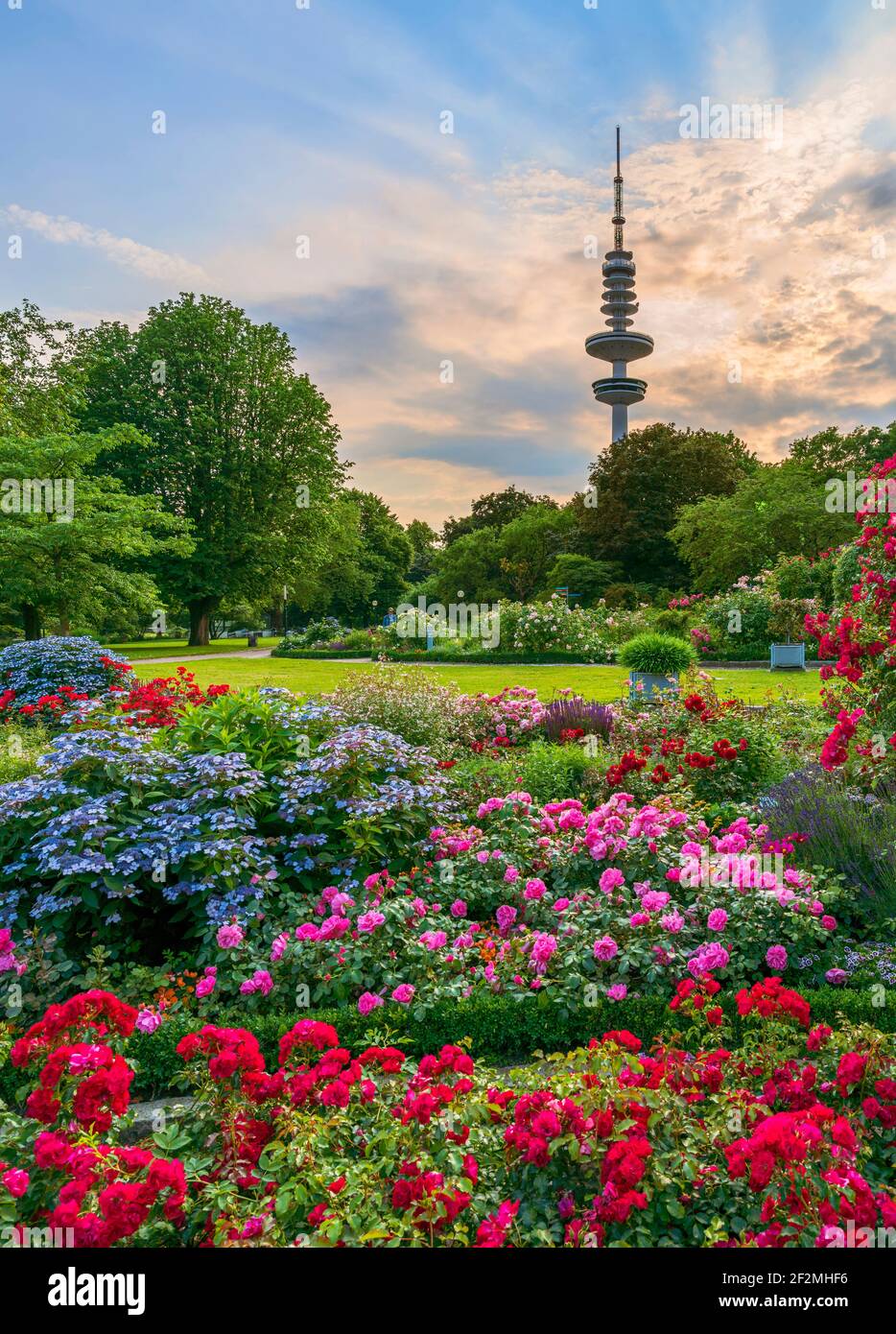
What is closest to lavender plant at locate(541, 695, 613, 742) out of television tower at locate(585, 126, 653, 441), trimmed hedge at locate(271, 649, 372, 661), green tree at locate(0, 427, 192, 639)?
green tree at locate(0, 427, 192, 639)

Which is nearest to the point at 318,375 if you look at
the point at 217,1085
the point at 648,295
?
the point at 217,1085

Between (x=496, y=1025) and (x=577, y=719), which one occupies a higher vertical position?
(x=577, y=719)

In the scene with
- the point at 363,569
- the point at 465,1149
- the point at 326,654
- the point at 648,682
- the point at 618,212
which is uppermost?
the point at 618,212

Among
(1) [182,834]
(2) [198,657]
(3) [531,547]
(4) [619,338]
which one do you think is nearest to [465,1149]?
(1) [182,834]

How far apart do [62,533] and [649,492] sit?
28.0 m

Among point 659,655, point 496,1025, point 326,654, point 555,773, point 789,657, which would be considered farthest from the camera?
point 326,654

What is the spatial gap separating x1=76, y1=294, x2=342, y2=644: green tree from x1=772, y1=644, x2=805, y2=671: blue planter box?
18319 millimetres

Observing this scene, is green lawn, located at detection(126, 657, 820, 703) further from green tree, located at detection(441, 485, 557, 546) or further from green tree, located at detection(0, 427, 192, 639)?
green tree, located at detection(441, 485, 557, 546)

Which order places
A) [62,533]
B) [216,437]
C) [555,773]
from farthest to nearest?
1. [216,437]
2. [62,533]
3. [555,773]

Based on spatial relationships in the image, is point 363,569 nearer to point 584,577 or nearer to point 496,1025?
point 584,577

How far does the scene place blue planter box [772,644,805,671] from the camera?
16.1m

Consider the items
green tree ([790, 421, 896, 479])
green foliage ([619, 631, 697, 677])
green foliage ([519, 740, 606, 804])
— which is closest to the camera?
green foliage ([519, 740, 606, 804])

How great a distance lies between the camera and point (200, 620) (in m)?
30.5

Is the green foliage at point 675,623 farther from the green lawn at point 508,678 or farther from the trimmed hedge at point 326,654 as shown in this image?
A: the trimmed hedge at point 326,654
